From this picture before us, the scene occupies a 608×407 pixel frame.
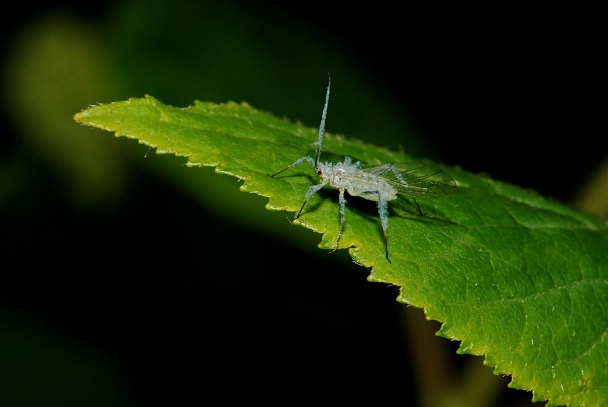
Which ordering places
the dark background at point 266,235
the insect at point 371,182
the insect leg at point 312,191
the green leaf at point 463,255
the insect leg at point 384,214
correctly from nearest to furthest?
1. the green leaf at point 463,255
2. the insect leg at point 384,214
3. the insect leg at point 312,191
4. the insect at point 371,182
5. the dark background at point 266,235

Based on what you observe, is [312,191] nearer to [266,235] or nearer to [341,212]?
[341,212]

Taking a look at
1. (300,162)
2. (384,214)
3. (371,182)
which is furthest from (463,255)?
(300,162)

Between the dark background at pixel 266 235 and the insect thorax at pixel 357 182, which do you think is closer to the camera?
the insect thorax at pixel 357 182

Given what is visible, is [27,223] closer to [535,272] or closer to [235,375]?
[235,375]

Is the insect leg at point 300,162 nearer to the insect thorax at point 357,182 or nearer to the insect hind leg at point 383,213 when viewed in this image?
the insect thorax at point 357,182

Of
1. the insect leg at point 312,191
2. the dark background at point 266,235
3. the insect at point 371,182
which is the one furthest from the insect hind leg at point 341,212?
the dark background at point 266,235

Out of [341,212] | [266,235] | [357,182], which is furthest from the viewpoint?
[266,235]

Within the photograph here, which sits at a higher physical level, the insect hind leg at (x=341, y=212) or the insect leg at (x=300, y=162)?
the insect leg at (x=300, y=162)
